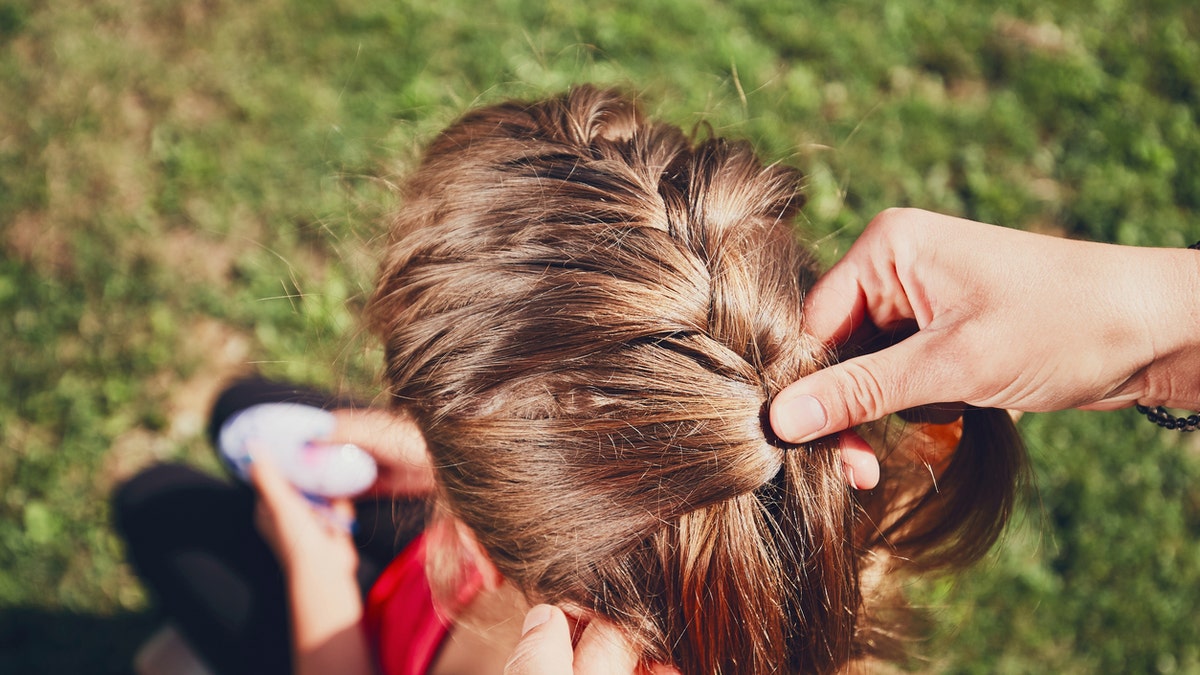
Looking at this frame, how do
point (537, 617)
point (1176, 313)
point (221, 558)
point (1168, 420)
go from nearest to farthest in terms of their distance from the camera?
point (537, 617) → point (1176, 313) → point (1168, 420) → point (221, 558)

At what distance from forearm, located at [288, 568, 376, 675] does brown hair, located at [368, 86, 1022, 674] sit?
778 millimetres

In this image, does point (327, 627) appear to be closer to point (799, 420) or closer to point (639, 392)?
point (639, 392)

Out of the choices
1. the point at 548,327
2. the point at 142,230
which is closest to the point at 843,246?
the point at 548,327

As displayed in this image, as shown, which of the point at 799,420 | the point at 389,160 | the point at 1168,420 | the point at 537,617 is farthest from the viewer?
the point at 389,160

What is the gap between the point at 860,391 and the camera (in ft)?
4.43

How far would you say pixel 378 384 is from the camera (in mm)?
1837

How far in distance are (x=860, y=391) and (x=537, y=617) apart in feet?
2.34

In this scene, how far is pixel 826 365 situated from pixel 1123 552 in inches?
90.9

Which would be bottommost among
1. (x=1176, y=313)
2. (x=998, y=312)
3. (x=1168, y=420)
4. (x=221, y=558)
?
(x=221, y=558)

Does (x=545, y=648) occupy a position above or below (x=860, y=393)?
below

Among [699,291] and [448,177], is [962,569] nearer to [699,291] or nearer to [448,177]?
[699,291]

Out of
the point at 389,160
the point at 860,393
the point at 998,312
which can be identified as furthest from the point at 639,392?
the point at 389,160

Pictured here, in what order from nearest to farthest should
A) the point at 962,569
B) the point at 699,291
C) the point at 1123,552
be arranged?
the point at 699,291 < the point at 962,569 < the point at 1123,552

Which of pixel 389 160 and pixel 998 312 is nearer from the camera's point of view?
pixel 998 312
